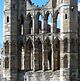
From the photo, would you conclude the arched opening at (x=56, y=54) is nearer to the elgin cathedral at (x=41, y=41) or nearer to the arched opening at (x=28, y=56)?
the elgin cathedral at (x=41, y=41)

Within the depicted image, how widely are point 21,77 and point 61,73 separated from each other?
5.71 meters

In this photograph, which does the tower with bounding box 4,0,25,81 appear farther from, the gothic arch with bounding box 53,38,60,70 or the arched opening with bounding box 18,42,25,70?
the gothic arch with bounding box 53,38,60,70

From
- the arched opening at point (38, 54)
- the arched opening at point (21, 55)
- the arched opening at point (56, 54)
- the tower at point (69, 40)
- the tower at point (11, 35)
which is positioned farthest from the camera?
the arched opening at point (21, 55)

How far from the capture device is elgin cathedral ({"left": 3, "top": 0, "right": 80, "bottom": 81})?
52750mm

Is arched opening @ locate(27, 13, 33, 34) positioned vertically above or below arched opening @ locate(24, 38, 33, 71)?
above

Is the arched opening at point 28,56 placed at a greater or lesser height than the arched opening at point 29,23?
lesser

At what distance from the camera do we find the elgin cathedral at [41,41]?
52750 millimetres

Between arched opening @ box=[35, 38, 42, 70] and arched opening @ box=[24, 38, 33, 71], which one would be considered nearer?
arched opening @ box=[35, 38, 42, 70]

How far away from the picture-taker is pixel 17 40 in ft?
187

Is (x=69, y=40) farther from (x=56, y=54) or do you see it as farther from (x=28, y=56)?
(x=28, y=56)

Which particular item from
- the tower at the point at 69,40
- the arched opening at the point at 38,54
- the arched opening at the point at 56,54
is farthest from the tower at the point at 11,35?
the tower at the point at 69,40

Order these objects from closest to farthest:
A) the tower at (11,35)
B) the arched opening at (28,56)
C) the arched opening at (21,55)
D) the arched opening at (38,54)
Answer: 1. the arched opening at (38,54)
2. the tower at (11,35)
3. the arched opening at (28,56)
4. the arched opening at (21,55)

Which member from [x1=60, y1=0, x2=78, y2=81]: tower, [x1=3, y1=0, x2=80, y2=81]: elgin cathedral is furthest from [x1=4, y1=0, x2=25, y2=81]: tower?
[x1=60, y1=0, x2=78, y2=81]: tower

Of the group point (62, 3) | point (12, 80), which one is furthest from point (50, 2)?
point (12, 80)
